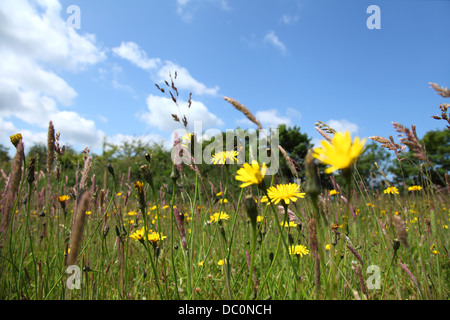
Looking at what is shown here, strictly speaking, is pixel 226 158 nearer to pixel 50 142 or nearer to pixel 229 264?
pixel 229 264

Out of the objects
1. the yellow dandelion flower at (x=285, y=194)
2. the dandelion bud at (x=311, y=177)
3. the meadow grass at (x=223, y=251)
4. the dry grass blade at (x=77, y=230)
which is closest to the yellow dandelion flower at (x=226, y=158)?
the meadow grass at (x=223, y=251)

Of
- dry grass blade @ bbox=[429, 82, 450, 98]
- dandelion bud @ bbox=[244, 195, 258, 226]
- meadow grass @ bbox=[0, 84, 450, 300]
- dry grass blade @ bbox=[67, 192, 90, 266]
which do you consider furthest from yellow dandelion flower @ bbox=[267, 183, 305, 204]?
dry grass blade @ bbox=[67, 192, 90, 266]

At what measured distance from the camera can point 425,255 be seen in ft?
5.70

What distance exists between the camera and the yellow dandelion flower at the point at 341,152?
52 cm

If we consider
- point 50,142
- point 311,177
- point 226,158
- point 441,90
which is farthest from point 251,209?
point 50,142

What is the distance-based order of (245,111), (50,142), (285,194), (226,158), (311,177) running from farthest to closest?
(50,142)
(226,158)
(285,194)
(245,111)
(311,177)

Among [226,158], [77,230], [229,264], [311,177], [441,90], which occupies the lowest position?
[229,264]

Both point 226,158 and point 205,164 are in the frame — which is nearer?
point 226,158

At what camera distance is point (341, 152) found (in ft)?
1.74

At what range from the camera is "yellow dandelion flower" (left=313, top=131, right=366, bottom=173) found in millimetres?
520

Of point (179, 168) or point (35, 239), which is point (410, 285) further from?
point (35, 239)

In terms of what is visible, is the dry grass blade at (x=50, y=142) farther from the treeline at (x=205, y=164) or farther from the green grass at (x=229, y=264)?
the treeline at (x=205, y=164)
